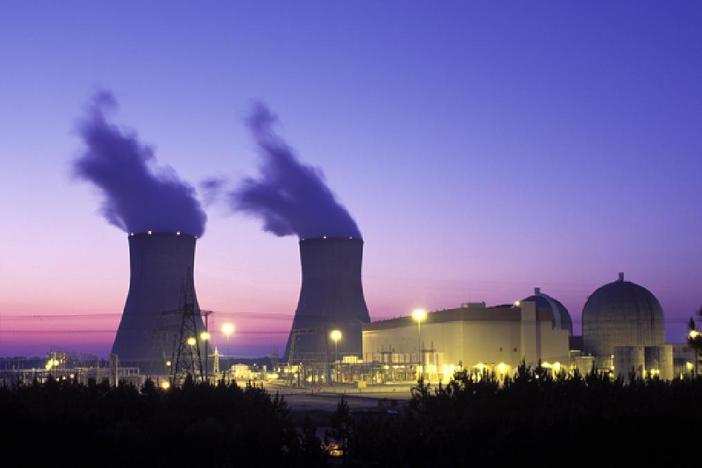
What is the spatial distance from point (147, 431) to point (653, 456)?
8.32m

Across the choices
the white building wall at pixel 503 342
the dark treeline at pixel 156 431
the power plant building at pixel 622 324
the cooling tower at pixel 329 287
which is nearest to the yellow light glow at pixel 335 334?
the cooling tower at pixel 329 287

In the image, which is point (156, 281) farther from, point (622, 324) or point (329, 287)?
point (622, 324)

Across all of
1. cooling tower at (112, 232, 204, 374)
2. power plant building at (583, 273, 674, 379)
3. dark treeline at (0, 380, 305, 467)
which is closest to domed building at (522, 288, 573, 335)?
power plant building at (583, 273, 674, 379)

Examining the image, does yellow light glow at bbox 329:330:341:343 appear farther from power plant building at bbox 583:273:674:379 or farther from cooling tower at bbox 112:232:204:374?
power plant building at bbox 583:273:674:379

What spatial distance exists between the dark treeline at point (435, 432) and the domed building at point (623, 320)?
44.3 meters

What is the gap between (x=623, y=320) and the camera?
6066 centimetres

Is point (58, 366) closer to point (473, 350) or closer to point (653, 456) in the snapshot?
point (473, 350)

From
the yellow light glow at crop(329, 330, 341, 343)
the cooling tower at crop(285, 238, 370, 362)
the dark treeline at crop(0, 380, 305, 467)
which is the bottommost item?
the dark treeline at crop(0, 380, 305, 467)

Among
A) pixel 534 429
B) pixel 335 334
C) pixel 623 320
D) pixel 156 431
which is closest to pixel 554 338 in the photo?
pixel 623 320

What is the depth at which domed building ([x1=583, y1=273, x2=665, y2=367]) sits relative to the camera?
6009 cm

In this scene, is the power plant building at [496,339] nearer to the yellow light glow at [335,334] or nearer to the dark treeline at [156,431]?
the yellow light glow at [335,334]

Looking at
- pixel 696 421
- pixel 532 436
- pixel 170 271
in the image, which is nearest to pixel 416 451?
pixel 532 436

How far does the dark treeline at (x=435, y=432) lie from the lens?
1345cm

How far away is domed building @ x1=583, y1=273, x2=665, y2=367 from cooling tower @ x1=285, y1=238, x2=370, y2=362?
15.9m
